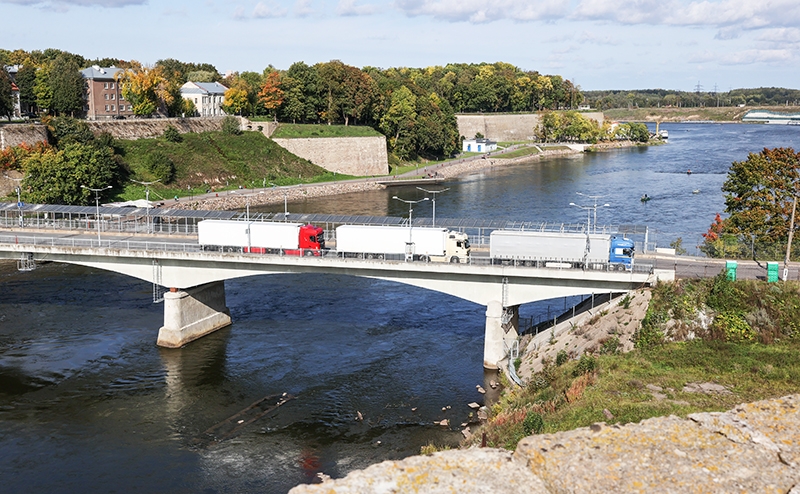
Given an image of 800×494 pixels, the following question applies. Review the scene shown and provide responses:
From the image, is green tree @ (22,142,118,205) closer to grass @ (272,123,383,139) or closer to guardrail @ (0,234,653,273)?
guardrail @ (0,234,653,273)

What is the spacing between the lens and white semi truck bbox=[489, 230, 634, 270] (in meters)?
54.6

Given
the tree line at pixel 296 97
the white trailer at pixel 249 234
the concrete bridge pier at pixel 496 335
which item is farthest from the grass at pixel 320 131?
the concrete bridge pier at pixel 496 335

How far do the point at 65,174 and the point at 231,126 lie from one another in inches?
2042

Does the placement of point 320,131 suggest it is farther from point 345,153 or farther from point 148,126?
point 148,126

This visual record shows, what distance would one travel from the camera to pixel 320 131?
16438cm

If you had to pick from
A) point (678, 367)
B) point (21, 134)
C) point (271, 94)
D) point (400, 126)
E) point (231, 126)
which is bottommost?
point (678, 367)

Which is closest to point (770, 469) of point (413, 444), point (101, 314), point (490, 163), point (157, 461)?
point (413, 444)

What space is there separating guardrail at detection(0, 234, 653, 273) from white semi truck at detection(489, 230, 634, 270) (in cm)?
23

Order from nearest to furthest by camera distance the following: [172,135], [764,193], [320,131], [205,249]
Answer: [205,249] → [764,193] → [172,135] → [320,131]

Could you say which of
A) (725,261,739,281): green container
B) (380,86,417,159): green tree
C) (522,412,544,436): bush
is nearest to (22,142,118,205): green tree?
(380,86,417,159): green tree

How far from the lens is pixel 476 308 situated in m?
71.2

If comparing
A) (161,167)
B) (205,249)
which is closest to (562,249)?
(205,249)

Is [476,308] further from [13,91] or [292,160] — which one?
[13,91]

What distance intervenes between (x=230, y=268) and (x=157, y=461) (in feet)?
67.7
